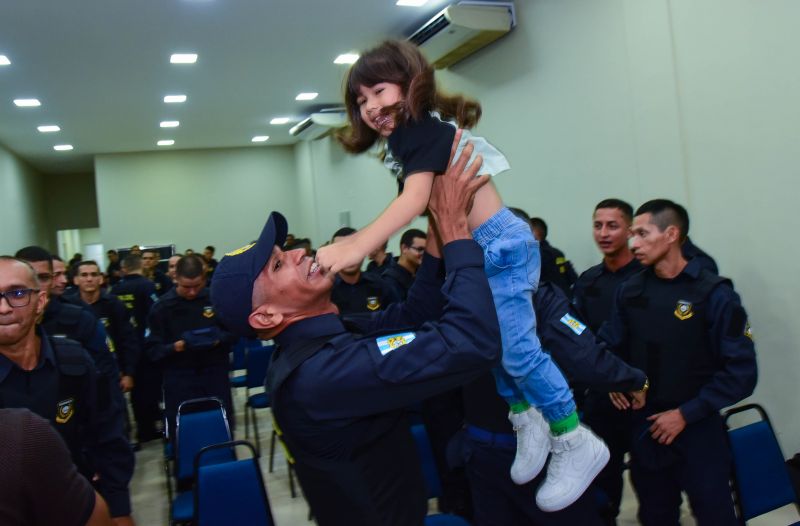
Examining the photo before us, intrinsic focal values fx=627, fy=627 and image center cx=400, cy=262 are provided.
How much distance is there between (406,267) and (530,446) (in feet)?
11.1

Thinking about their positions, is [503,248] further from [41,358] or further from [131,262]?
[131,262]

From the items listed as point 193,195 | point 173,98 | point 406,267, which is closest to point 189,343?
point 406,267

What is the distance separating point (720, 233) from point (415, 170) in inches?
143

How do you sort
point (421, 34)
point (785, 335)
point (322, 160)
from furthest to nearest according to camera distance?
point (322, 160) → point (421, 34) → point (785, 335)

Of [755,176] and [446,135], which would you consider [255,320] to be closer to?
[446,135]

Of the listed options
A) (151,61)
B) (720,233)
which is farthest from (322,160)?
(720,233)

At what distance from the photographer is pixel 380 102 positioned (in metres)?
1.81

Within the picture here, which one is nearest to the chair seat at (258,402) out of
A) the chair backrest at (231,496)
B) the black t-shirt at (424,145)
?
the chair backrest at (231,496)

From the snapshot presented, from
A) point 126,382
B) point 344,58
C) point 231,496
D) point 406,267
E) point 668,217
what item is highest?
point 344,58

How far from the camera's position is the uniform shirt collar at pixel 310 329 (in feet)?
4.98

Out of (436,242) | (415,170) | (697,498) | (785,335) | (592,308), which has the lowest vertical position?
(697,498)

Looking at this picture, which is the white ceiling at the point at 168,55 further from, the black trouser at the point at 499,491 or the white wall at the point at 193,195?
the black trouser at the point at 499,491

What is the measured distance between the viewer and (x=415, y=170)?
5.21 feet

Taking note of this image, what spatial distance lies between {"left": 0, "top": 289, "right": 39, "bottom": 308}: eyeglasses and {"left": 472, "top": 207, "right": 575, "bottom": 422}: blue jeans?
5.12 ft
